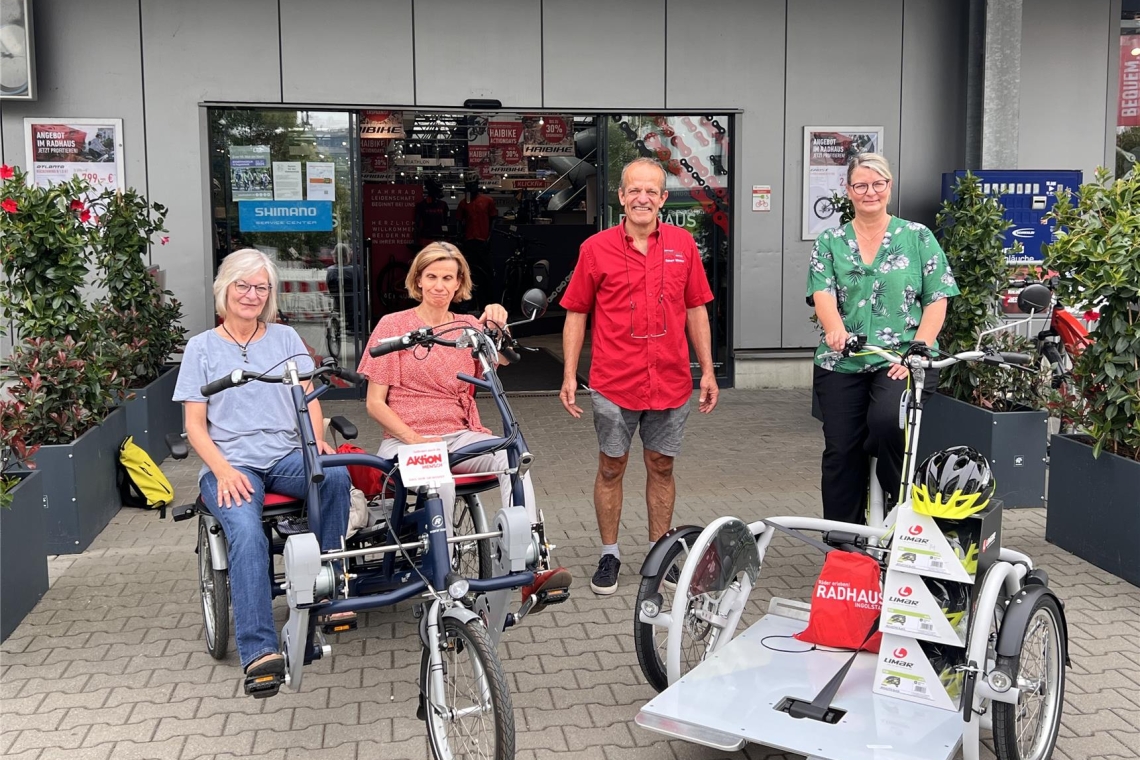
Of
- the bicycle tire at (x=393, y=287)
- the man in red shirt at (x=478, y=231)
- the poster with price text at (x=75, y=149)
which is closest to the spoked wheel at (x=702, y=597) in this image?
the poster with price text at (x=75, y=149)

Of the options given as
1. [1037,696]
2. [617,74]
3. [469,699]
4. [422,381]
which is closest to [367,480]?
[422,381]

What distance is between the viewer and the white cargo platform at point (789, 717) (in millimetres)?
3115

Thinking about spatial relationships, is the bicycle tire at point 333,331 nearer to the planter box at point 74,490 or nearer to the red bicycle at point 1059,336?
the planter box at point 74,490

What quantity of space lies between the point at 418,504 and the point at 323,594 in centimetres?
50

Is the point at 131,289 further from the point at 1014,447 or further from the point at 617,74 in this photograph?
the point at 1014,447

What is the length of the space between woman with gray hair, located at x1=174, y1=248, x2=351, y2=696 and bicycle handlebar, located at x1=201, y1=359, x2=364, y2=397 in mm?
260

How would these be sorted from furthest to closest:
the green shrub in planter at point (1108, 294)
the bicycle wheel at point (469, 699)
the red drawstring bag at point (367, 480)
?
the green shrub in planter at point (1108, 294) < the red drawstring bag at point (367, 480) < the bicycle wheel at point (469, 699)

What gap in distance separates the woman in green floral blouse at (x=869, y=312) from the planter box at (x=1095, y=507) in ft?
3.88

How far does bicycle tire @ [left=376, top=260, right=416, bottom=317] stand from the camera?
1310 centimetres

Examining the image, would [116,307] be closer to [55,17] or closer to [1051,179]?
[55,17]

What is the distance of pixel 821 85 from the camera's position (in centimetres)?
1030

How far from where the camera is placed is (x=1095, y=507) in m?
5.27

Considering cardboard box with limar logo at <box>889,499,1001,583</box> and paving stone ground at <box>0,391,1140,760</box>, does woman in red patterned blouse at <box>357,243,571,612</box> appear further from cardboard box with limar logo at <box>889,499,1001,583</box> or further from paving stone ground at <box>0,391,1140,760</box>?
cardboard box with limar logo at <box>889,499,1001,583</box>

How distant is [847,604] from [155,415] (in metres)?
5.04
